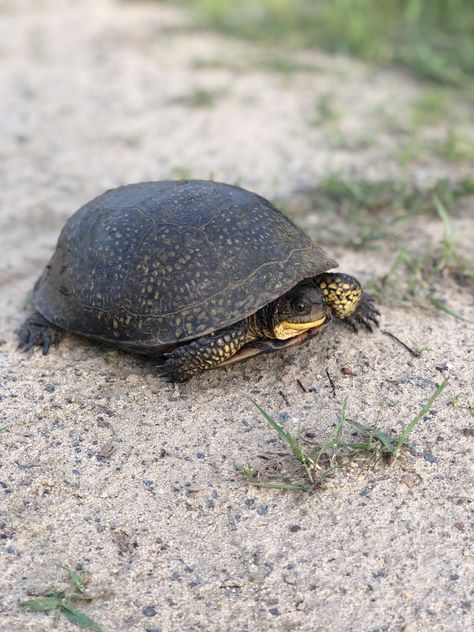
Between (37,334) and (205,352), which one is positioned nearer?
(205,352)

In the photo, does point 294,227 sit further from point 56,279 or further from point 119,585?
point 119,585

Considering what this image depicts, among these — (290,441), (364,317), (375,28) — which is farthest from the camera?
(375,28)

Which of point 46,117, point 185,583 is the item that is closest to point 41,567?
point 185,583

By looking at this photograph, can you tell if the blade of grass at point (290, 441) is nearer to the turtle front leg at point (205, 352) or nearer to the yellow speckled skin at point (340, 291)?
the turtle front leg at point (205, 352)

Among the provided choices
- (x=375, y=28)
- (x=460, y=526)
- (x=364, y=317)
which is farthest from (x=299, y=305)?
(x=375, y=28)

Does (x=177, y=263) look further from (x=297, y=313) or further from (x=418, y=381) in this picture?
(x=418, y=381)
